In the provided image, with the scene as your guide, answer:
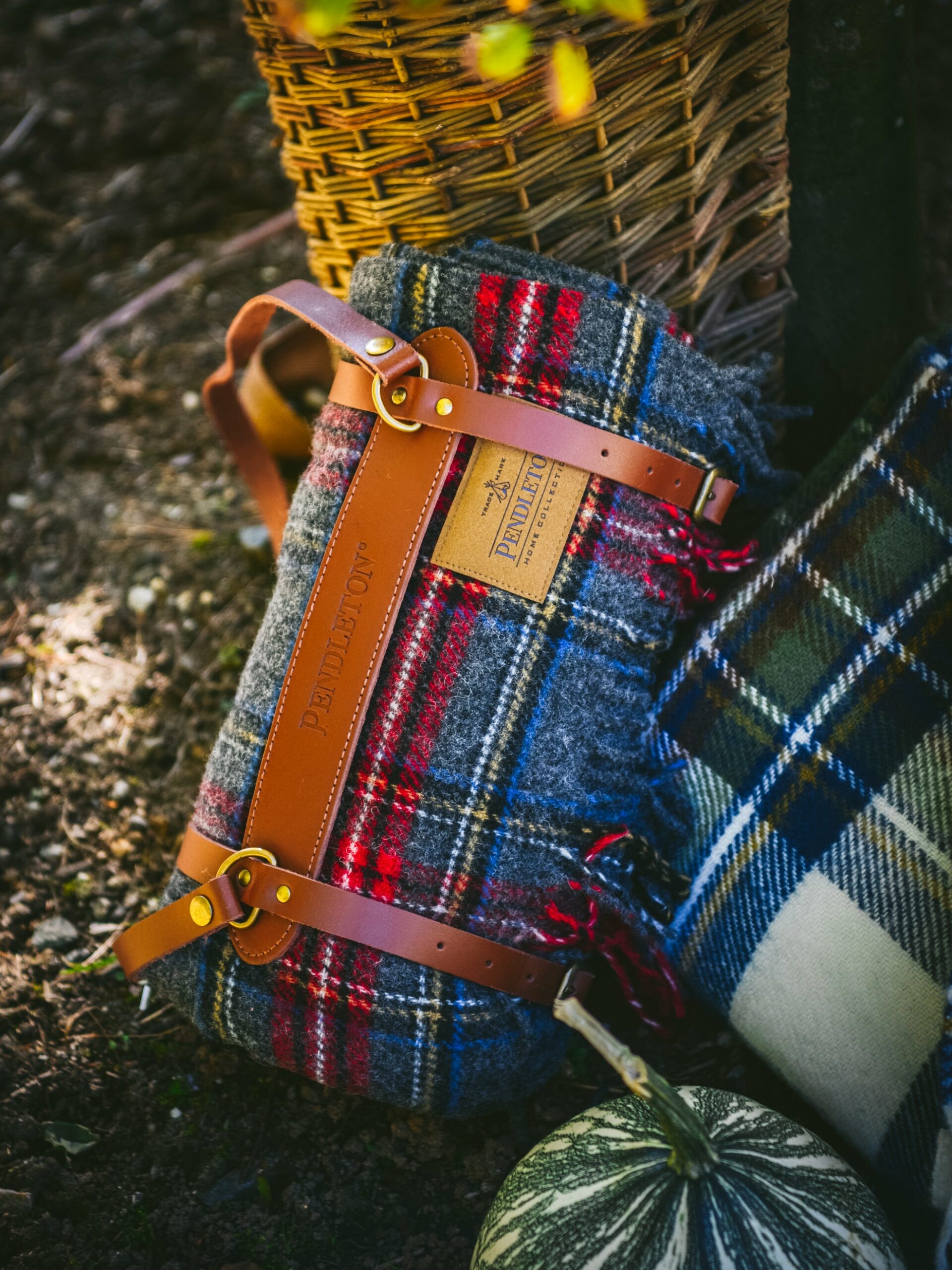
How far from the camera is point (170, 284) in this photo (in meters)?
2.64

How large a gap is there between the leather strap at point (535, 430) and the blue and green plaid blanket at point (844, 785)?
25cm

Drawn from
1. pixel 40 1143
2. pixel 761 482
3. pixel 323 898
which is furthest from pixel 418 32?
pixel 40 1143

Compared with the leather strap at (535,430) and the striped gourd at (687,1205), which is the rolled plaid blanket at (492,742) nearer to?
the leather strap at (535,430)

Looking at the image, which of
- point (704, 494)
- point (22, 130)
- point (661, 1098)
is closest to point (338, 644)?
point (704, 494)

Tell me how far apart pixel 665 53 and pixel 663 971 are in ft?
4.10

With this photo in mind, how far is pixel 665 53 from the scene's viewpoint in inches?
49.0

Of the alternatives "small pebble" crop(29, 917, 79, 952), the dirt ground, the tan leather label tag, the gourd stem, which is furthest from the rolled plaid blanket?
"small pebble" crop(29, 917, 79, 952)

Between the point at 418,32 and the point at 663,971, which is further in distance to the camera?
the point at 663,971

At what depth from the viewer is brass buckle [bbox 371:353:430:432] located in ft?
4.12

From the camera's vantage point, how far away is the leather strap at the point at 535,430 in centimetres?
124

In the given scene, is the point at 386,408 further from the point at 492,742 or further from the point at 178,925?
the point at 178,925

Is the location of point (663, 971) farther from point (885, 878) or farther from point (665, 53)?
point (665, 53)

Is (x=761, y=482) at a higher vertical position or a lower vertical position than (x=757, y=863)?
higher

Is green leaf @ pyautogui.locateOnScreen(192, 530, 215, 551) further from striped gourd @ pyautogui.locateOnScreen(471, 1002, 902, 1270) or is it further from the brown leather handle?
striped gourd @ pyautogui.locateOnScreen(471, 1002, 902, 1270)
